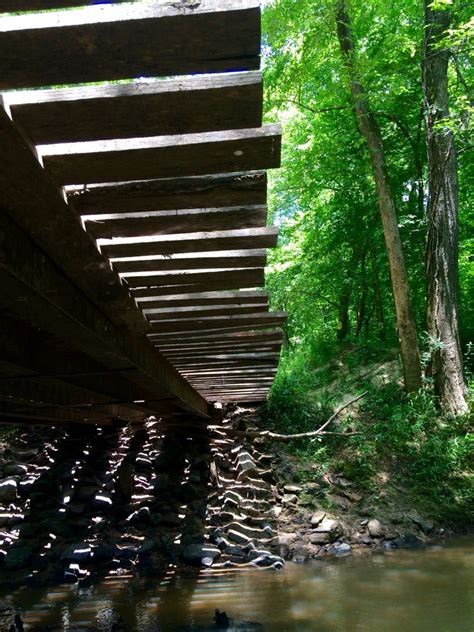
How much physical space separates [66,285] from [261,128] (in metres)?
1.11

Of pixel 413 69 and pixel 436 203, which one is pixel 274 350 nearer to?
pixel 436 203

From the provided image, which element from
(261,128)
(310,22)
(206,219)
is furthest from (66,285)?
(310,22)

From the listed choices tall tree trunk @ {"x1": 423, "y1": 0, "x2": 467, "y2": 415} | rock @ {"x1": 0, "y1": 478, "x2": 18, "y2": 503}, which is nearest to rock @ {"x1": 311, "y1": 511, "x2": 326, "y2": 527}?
tall tree trunk @ {"x1": 423, "y1": 0, "x2": 467, "y2": 415}

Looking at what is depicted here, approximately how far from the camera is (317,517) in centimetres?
737

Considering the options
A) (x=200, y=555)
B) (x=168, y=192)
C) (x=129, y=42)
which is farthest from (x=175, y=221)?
(x=200, y=555)

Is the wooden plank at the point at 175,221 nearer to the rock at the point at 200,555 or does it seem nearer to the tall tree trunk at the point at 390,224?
the rock at the point at 200,555

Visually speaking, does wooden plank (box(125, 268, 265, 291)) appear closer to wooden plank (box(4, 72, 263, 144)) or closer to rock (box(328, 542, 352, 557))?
wooden plank (box(4, 72, 263, 144))

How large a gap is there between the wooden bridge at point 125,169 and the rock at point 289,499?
5306mm

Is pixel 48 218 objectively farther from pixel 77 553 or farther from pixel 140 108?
pixel 77 553

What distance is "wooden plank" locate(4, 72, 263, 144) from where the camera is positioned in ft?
4.38

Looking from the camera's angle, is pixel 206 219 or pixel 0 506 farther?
pixel 0 506

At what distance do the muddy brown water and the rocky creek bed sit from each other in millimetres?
466

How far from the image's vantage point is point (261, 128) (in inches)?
60.9

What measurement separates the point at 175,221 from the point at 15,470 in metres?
8.00
